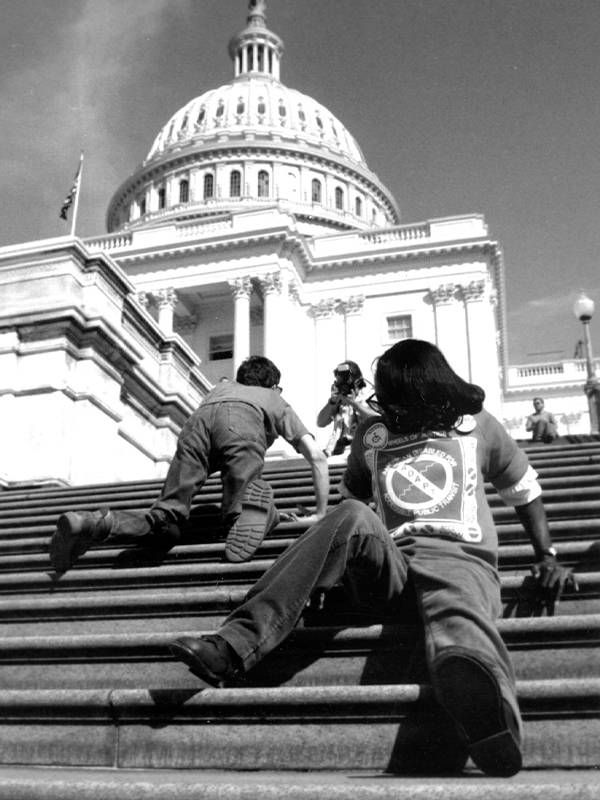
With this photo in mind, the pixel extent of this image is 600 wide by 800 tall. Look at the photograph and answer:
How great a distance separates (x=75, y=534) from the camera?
4.77 metres

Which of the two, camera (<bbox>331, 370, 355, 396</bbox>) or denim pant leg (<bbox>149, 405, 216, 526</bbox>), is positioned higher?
camera (<bbox>331, 370, 355, 396</bbox>)

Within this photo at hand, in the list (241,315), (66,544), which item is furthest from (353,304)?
(66,544)

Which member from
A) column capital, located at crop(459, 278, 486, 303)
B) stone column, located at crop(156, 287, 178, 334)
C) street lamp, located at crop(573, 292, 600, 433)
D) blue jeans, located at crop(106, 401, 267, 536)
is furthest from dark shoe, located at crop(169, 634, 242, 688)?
stone column, located at crop(156, 287, 178, 334)

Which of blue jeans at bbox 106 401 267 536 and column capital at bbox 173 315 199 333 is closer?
blue jeans at bbox 106 401 267 536

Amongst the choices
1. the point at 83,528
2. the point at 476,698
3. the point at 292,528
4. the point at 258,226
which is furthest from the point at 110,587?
the point at 258,226

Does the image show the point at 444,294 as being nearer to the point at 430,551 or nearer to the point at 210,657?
the point at 430,551

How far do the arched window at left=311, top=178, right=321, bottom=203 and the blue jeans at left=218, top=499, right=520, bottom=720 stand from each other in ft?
229

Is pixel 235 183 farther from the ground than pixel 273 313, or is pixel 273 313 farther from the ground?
pixel 235 183

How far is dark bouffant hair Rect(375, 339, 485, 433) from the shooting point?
3.35 m

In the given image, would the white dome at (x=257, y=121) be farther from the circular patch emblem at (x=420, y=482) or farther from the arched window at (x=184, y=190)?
the circular patch emblem at (x=420, y=482)

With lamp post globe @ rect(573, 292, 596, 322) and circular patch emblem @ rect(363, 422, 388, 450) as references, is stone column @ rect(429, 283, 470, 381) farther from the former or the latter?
circular patch emblem @ rect(363, 422, 388, 450)

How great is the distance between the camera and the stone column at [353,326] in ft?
148

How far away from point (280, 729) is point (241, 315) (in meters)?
41.5

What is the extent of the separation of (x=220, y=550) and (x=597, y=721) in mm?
2716
